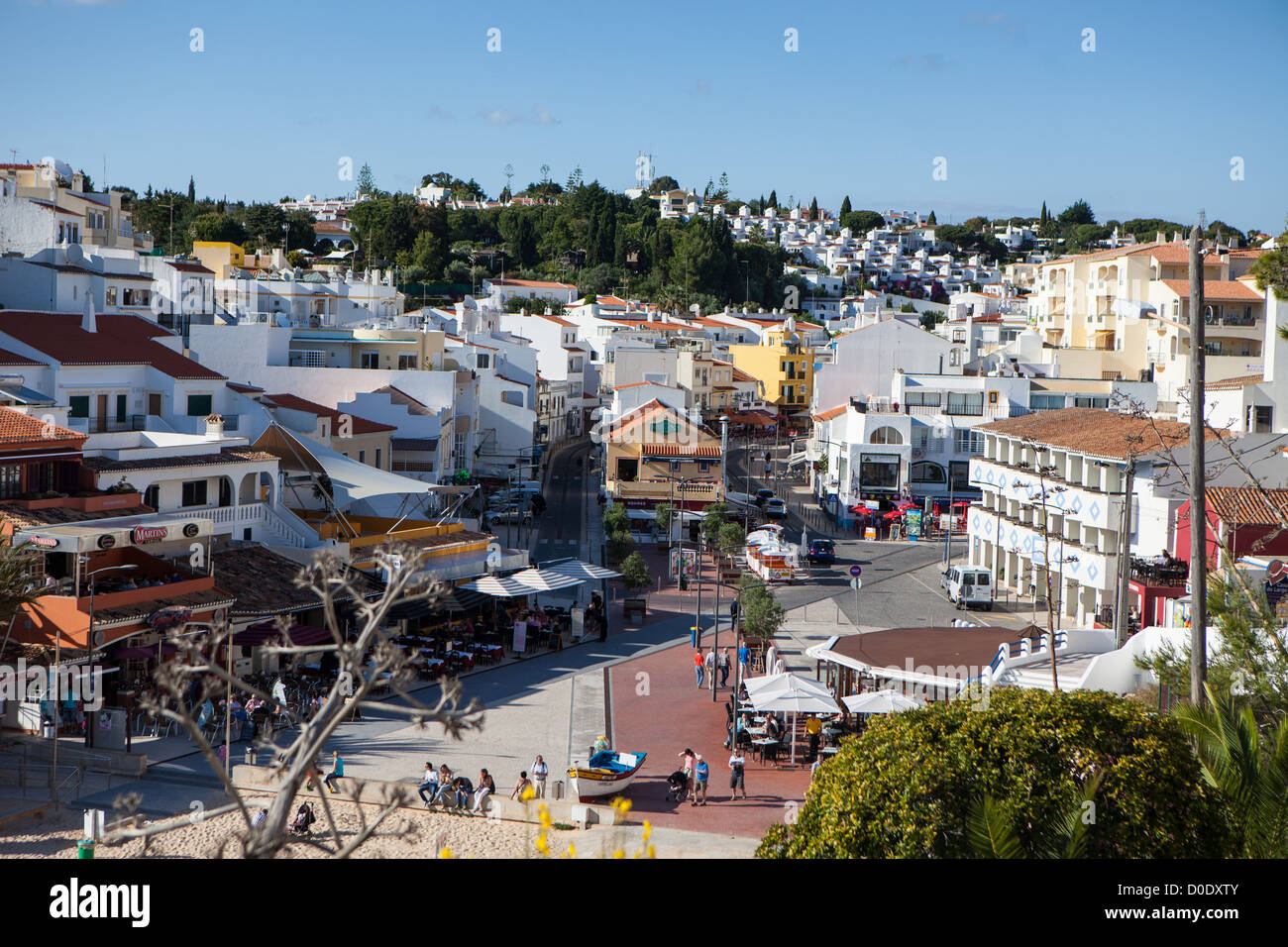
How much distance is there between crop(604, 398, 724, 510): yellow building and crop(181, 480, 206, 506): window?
25722mm

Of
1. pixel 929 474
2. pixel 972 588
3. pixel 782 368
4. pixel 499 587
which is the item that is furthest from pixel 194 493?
pixel 782 368

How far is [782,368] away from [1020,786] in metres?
94.9

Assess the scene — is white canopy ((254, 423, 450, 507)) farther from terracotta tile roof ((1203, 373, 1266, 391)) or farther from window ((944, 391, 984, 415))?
window ((944, 391, 984, 415))

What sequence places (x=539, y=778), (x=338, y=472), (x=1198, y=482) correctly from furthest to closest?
(x=338, y=472)
(x=539, y=778)
(x=1198, y=482)

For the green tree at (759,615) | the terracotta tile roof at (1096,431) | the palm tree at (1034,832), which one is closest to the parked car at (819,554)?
the terracotta tile roof at (1096,431)

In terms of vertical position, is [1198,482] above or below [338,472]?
above

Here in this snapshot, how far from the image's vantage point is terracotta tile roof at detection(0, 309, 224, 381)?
40.1 metres

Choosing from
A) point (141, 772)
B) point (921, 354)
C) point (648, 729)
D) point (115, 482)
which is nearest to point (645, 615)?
point (648, 729)

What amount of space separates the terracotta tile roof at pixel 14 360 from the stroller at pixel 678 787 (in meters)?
25.4

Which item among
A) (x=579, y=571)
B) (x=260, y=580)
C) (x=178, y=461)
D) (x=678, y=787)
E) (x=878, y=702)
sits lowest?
(x=678, y=787)

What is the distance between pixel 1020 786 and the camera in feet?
41.7

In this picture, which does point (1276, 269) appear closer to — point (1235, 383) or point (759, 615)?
point (759, 615)

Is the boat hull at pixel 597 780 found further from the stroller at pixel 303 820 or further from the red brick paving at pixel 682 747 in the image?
the stroller at pixel 303 820
